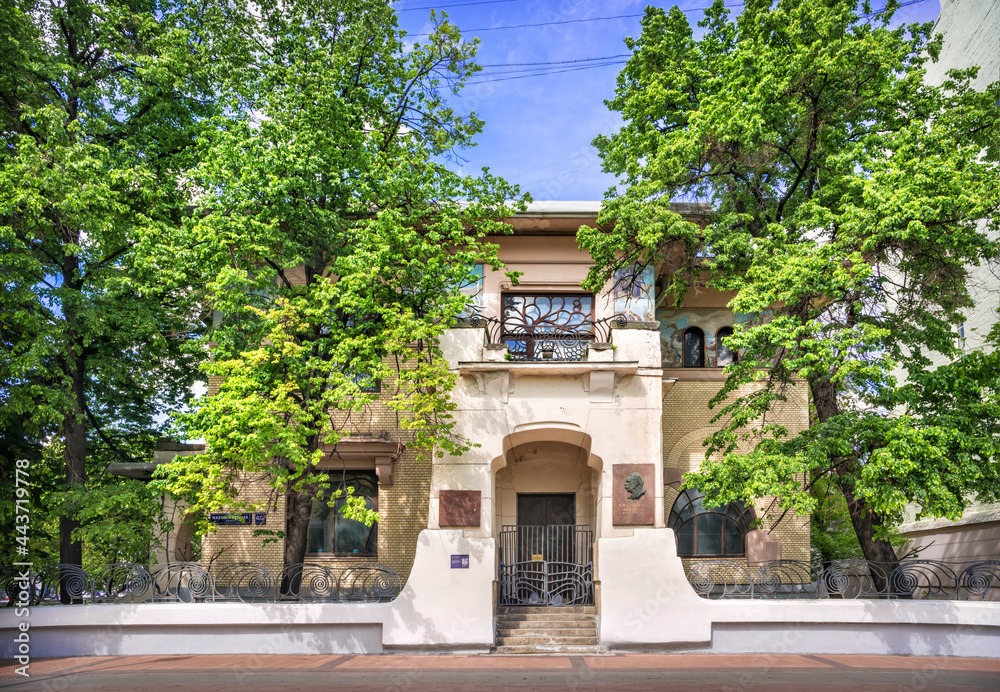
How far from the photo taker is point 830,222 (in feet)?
42.3

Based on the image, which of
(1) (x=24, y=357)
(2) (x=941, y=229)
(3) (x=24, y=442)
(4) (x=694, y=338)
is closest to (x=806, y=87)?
(2) (x=941, y=229)

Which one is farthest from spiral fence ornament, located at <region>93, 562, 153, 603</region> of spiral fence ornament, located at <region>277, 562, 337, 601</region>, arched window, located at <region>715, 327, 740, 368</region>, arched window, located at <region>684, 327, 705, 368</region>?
arched window, located at <region>715, 327, 740, 368</region>

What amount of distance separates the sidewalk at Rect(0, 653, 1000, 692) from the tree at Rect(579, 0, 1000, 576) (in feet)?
8.21

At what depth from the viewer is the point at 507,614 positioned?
13328 mm

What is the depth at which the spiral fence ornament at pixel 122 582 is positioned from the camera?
12.3 metres

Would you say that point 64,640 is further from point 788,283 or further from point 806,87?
point 806,87

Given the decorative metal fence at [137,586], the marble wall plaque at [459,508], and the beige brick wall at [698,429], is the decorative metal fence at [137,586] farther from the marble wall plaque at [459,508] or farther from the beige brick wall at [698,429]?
the beige brick wall at [698,429]

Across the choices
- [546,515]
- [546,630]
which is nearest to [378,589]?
[546,630]

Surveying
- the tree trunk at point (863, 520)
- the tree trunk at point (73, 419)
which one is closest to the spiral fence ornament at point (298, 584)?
the tree trunk at point (73, 419)

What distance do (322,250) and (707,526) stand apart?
1158 centimetres

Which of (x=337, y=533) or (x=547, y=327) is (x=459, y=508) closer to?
(x=337, y=533)

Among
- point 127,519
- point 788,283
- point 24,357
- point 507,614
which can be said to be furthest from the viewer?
point 127,519

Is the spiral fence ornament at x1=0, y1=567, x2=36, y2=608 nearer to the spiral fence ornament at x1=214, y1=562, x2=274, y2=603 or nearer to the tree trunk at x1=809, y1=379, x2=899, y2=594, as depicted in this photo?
the spiral fence ornament at x1=214, y1=562, x2=274, y2=603

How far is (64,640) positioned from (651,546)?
11087 millimetres
